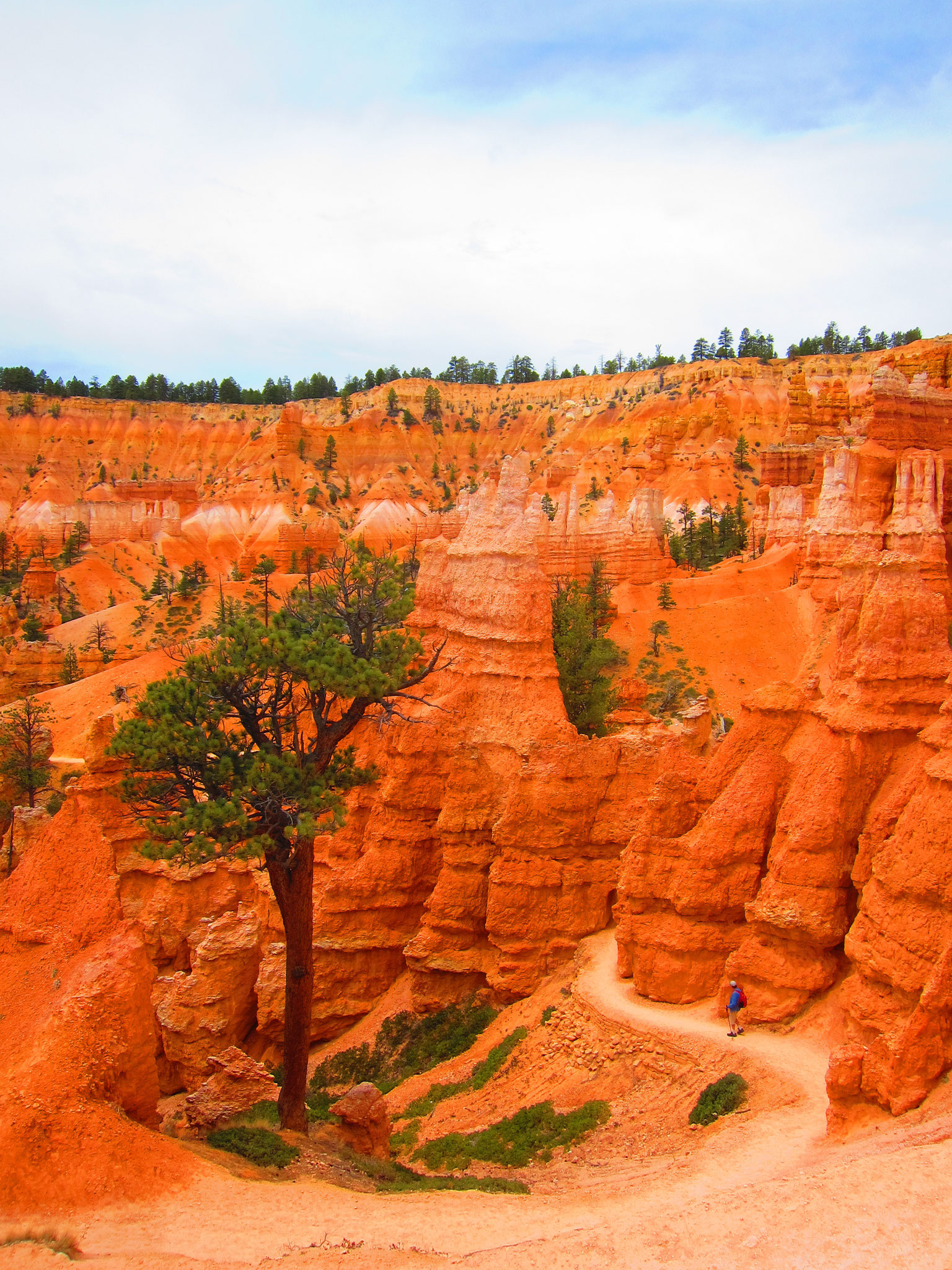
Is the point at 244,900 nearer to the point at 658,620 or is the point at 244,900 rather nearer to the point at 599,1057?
the point at 599,1057

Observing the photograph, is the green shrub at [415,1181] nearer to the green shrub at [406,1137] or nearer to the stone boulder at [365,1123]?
the stone boulder at [365,1123]

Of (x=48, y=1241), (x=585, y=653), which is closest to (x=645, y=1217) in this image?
(x=48, y=1241)

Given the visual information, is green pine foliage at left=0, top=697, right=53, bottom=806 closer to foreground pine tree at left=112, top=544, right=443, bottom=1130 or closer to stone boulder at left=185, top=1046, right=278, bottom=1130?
stone boulder at left=185, top=1046, right=278, bottom=1130

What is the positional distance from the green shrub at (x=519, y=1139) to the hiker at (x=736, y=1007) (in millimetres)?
2275

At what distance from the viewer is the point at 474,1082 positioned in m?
17.2

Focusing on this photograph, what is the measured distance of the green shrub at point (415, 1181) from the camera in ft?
41.0

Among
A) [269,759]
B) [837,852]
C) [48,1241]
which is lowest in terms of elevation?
[48,1241]

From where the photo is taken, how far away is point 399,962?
2203 cm

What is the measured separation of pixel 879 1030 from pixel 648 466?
78.6m

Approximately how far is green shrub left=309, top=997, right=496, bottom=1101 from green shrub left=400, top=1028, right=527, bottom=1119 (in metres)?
1.35

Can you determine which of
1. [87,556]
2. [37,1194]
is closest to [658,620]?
[37,1194]

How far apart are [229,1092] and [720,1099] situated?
8373 millimetres

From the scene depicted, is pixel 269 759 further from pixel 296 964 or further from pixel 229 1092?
pixel 229 1092

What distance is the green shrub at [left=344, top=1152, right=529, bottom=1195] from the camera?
12484mm
